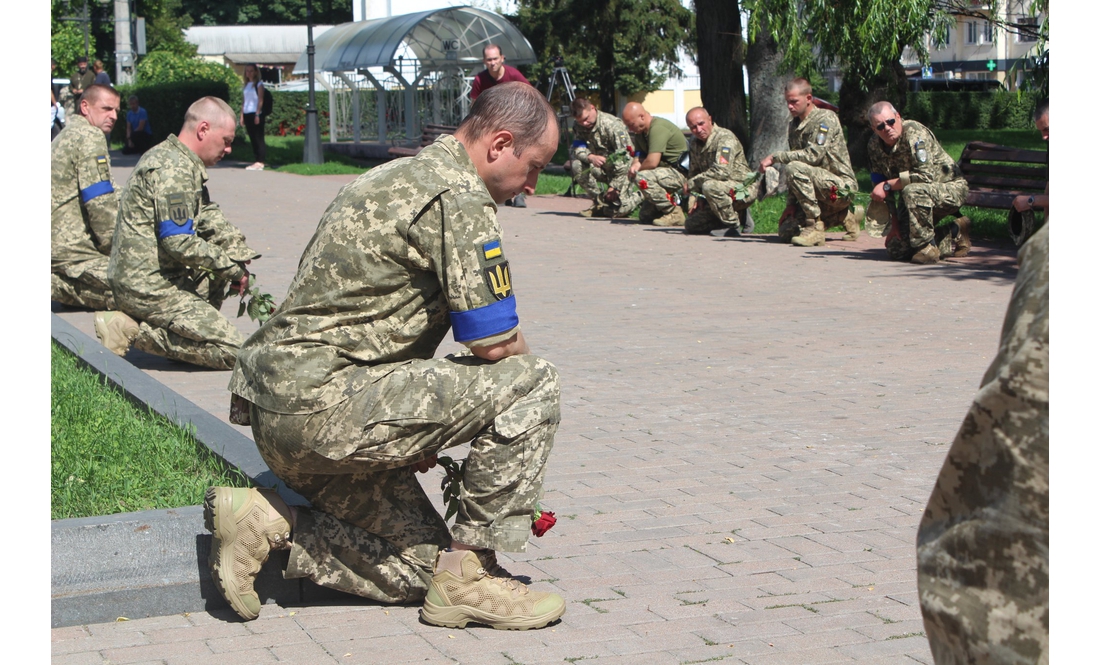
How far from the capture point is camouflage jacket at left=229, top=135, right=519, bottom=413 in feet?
11.8

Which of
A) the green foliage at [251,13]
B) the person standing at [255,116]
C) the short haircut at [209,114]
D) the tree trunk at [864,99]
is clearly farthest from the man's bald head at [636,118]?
the green foliage at [251,13]

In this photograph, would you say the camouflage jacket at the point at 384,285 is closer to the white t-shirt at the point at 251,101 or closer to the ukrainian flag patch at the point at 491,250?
the ukrainian flag patch at the point at 491,250

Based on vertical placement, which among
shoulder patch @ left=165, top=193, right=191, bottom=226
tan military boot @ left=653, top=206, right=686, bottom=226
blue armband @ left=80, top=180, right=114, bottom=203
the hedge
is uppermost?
the hedge

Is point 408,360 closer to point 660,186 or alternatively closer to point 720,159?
point 720,159

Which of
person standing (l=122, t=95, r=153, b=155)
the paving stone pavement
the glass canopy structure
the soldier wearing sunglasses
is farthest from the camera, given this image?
person standing (l=122, t=95, r=153, b=155)

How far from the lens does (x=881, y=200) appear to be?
41.4 feet

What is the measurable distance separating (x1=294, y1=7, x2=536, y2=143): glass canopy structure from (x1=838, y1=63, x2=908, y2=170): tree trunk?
32.9 ft

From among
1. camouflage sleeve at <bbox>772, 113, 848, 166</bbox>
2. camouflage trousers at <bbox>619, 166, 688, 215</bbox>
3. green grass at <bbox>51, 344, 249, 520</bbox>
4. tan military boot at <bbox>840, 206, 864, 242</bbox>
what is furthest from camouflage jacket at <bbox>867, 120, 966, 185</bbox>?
green grass at <bbox>51, 344, 249, 520</bbox>

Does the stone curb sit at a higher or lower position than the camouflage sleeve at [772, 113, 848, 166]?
lower

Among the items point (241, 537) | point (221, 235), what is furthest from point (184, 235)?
point (241, 537)

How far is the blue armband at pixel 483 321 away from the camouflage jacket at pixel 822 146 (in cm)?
1047

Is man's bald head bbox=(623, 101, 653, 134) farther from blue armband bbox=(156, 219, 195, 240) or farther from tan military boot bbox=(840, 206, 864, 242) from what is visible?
blue armband bbox=(156, 219, 195, 240)

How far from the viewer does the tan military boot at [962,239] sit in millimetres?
12641

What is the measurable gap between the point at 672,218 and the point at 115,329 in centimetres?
953
